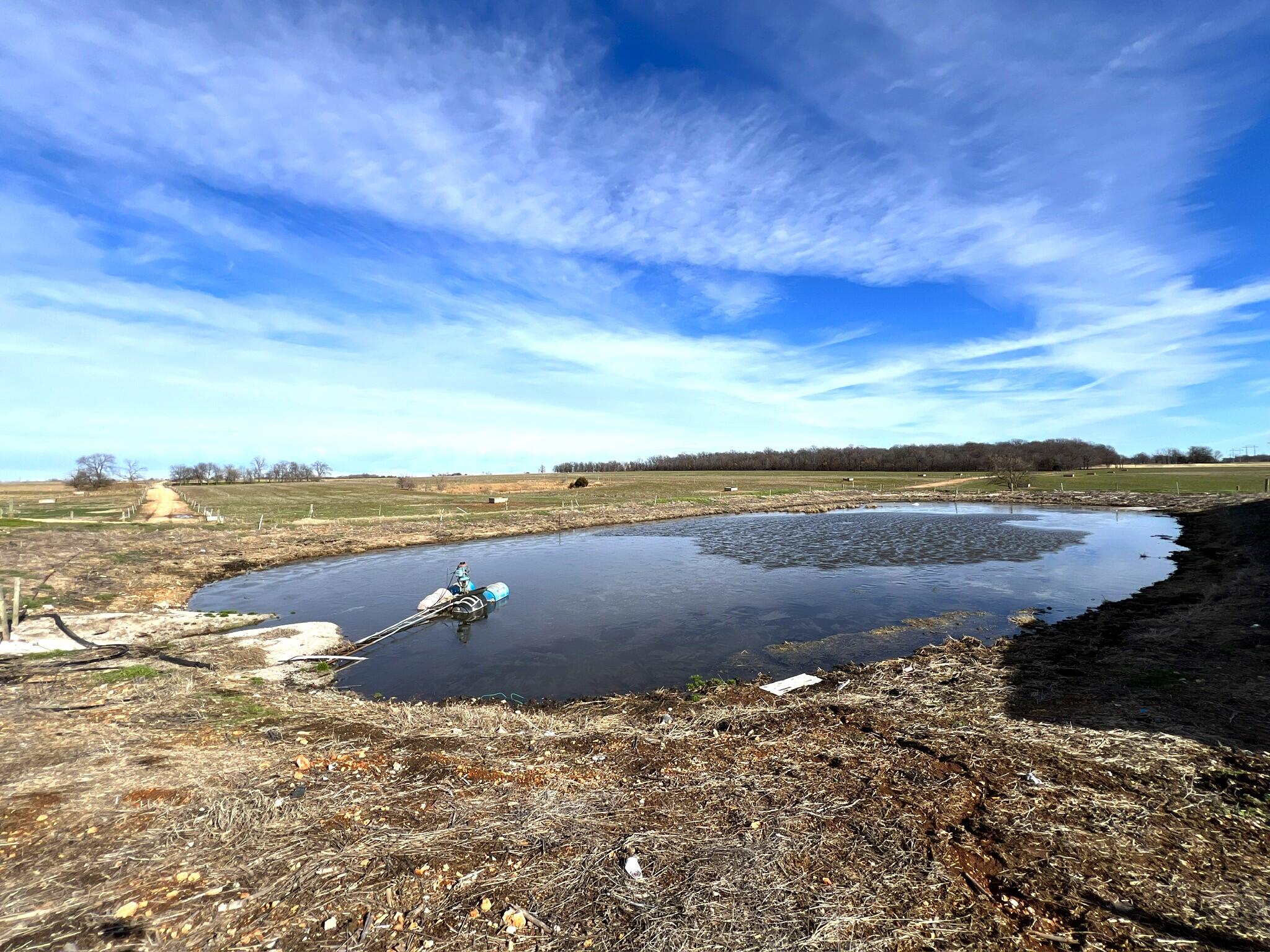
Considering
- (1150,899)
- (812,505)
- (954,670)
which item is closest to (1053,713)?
(954,670)

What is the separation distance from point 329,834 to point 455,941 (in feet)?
7.15

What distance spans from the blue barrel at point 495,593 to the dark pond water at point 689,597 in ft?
1.73

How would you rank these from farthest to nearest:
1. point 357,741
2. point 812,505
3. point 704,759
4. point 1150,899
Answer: point 812,505 → point 357,741 → point 704,759 → point 1150,899

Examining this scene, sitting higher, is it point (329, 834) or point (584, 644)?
point (329, 834)

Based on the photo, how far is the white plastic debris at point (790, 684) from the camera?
11.2 m

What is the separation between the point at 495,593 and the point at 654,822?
1611cm

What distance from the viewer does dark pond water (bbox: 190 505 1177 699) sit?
1405cm

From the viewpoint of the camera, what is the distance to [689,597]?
21406mm

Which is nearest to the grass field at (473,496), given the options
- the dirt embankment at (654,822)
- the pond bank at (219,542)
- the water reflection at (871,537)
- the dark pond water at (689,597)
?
the pond bank at (219,542)

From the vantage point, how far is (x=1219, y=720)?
25.8ft

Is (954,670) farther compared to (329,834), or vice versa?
(954,670)

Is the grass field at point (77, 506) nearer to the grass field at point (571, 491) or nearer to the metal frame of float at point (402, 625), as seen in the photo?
the grass field at point (571, 491)

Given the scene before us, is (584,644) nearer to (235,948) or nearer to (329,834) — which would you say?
(329,834)

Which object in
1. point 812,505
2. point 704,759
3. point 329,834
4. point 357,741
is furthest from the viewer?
point 812,505
